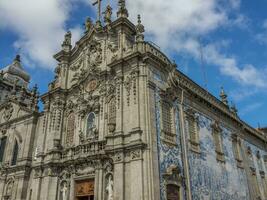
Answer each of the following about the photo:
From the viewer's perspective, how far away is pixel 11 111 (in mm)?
30281

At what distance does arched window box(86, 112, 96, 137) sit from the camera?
2093 cm

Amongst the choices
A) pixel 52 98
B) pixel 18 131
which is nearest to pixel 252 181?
pixel 52 98

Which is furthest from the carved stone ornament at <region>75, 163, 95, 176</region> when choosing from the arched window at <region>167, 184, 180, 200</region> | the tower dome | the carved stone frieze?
the tower dome

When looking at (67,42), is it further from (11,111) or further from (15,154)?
(15,154)

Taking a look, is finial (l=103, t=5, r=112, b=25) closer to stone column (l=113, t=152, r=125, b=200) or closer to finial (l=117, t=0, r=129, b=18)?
finial (l=117, t=0, r=129, b=18)

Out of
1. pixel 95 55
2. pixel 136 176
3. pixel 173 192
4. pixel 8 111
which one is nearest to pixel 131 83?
pixel 95 55

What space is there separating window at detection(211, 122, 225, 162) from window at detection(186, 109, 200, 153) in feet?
10.0

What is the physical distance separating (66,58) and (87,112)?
21.3 ft

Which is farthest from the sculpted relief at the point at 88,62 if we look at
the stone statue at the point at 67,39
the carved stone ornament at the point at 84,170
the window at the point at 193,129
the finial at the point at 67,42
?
the window at the point at 193,129

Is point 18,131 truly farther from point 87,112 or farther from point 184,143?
point 184,143

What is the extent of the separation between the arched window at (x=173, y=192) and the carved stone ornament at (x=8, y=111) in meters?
19.6

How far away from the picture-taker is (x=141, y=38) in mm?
20469

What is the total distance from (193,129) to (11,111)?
18.4 m

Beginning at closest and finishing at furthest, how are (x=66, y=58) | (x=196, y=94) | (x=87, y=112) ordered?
(x=87, y=112), (x=196, y=94), (x=66, y=58)
